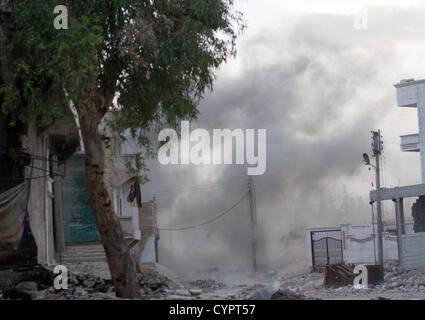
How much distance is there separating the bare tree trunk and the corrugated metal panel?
19.5 m

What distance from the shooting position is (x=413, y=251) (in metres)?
33.8

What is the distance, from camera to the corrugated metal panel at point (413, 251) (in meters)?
33.6

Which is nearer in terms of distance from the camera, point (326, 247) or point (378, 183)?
Answer: point (378, 183)

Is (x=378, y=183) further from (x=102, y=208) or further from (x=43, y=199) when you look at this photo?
(x=102, y=208)

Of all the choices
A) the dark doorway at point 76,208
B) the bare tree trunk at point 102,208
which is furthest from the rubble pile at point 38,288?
the dark doorway at point 76,208

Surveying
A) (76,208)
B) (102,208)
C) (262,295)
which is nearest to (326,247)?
(76,208)

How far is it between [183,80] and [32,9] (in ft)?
11.6

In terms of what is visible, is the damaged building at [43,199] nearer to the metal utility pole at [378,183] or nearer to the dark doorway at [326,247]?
the metal utility pole at [378,183]

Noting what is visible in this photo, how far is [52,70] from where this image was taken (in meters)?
15.4

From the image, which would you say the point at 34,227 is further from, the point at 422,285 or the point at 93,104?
the point at 422,285

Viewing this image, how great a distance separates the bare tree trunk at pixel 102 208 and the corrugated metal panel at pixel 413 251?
1948 cm

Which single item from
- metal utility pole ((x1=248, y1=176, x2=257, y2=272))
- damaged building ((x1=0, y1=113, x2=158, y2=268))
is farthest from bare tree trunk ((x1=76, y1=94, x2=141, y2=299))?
metal utility pole ((x1=248, y1=176, x2=257, y2=272))

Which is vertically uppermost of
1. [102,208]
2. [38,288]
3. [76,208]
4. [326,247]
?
[102,208]

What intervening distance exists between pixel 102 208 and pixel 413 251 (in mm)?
20410
